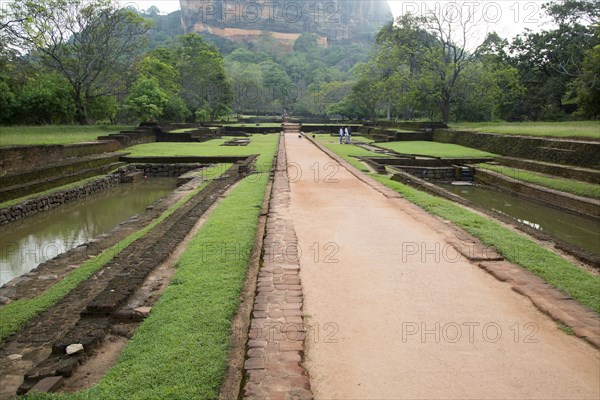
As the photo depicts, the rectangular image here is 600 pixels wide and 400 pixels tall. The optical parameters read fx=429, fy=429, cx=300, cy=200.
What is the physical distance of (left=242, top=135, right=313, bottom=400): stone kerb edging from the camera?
8.45 ft

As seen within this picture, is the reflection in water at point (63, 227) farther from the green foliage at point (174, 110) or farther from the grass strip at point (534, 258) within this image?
the green foliage at point (174, 110)

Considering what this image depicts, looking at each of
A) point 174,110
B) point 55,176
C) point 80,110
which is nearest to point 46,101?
point 80,110

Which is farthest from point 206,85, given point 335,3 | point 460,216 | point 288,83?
point 335,3

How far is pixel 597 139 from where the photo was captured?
47.3 ft

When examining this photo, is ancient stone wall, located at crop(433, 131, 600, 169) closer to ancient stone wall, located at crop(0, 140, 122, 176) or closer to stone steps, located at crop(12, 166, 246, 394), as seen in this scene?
stone steps, located at crop(12, 166, 246, 394)

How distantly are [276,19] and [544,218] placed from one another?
11858 centimetres

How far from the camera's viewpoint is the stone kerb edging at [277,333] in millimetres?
2576

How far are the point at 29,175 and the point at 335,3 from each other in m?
123

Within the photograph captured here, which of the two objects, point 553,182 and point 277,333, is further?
point 553,182

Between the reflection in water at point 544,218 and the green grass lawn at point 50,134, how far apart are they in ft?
52.9

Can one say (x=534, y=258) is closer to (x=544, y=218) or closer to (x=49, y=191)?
(x=544, y=218)

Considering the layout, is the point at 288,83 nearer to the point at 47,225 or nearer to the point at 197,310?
the point at 47,225

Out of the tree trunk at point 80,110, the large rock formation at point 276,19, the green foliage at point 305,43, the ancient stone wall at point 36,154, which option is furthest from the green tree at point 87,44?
the large rock formation at point 276,19

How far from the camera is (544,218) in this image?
10.5 m
